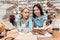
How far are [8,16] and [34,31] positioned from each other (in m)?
0.27

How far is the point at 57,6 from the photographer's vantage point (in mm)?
1267

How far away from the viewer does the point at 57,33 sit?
1.27 meters

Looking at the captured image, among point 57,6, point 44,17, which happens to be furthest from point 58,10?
point 44,17

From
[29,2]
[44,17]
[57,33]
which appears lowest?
[57,33]

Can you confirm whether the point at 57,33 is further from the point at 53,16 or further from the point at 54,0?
the point at 54,0

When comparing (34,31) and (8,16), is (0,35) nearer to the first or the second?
(8,16)

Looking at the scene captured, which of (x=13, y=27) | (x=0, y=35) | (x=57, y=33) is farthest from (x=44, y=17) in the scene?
(x=0, y=35)

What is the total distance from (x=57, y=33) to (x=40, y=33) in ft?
0.50

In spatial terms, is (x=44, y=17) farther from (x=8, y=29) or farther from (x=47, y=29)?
(x=8, y=29)

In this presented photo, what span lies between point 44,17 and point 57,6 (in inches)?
5.9

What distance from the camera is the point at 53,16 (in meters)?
1.28

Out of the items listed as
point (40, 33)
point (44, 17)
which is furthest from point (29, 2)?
point (40, 33)

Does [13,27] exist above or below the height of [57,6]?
below

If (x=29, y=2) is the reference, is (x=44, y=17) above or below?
below
